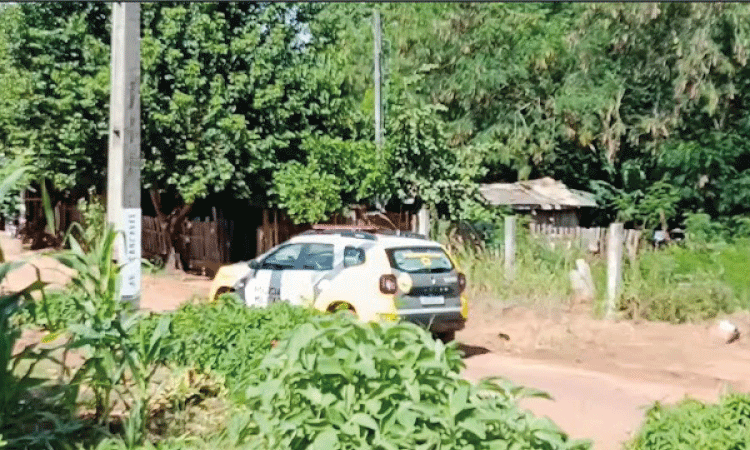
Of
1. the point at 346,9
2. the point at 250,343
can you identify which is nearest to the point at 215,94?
the point at 250,343

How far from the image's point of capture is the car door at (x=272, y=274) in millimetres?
11078

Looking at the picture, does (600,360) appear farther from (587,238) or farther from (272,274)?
(587,238)

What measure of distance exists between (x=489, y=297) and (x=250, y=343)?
8896mm

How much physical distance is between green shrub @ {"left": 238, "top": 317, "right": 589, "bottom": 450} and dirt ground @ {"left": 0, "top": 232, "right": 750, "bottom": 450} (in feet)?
13.4

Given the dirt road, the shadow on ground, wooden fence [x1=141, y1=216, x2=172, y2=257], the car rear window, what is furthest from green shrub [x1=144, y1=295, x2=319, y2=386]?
wooden fence [x1=141, y1=216, x2=172, y2=257]

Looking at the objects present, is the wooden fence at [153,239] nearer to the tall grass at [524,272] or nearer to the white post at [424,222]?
the white post at [424,222]

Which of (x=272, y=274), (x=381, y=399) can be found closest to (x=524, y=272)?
(x=272, y=274)

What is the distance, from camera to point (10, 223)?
95.8 feet

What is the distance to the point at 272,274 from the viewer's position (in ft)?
36.6

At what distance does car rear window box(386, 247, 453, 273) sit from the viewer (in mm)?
10625

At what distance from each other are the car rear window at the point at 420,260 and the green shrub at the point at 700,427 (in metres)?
5.50

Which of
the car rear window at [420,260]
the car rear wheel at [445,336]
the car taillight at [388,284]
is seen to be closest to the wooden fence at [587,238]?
the car rear wheel at [445,336]

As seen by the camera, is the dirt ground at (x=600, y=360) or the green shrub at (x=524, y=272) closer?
the dirt ground at (x=600, y=360)

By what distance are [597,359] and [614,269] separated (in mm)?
2530
